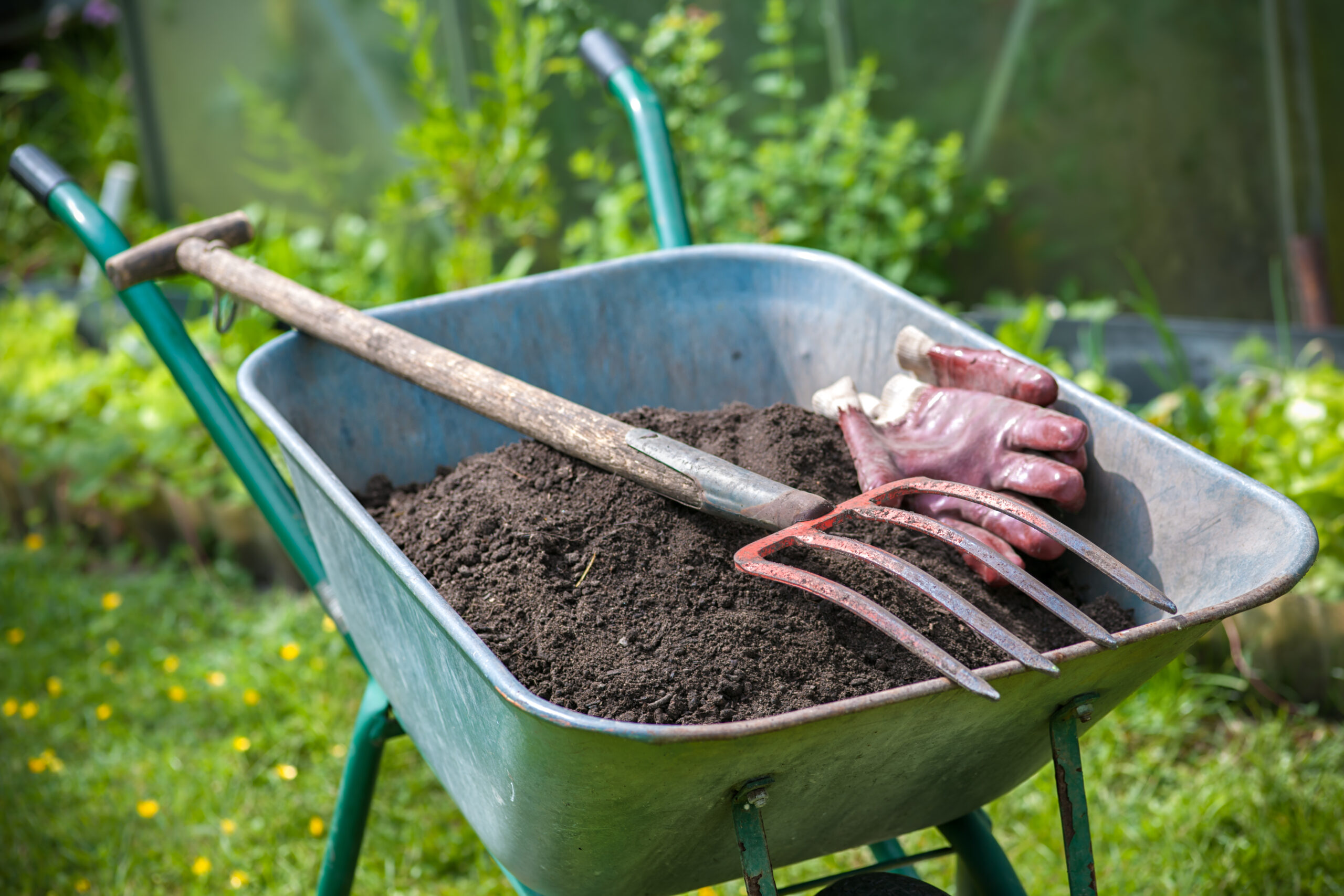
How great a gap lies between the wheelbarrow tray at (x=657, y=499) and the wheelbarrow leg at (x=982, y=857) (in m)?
0.10

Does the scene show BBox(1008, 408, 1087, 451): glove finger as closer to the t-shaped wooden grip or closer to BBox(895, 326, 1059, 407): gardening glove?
BBox(895, 326, 1059, 407): gardening glove

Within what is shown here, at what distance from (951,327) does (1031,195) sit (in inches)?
94.3

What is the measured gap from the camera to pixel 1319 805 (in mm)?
1846

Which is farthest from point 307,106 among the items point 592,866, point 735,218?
point 592,866

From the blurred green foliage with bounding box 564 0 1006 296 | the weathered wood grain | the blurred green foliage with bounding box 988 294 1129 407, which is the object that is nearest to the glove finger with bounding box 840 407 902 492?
the weathered wood grain

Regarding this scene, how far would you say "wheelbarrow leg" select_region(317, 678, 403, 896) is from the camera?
1.38 m

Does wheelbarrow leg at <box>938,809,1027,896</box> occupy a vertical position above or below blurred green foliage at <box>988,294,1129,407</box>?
above

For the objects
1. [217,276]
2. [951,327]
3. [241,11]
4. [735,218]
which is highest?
[241,11]

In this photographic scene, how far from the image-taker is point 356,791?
143 cm

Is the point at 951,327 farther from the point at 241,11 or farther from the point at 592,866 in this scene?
the point at 241,11

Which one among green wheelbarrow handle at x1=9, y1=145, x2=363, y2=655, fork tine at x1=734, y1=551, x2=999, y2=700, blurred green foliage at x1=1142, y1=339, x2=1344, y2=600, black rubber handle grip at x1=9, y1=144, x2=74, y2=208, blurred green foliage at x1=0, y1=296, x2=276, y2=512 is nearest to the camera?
fork tine at x1=734, y1=551, x2=999, y2=700

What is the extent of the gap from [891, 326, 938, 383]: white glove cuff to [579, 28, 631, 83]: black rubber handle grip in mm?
798

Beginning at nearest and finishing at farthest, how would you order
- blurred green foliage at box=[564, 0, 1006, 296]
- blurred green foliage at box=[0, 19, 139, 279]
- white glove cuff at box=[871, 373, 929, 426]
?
white glove cuff at box=[871, 373, 929, 426] < blurred green foliage at box=[564, 0, 1006, 296] < blurred green foliage at box=[0, 19, 139, 279]

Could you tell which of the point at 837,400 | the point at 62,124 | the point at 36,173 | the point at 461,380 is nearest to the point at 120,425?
the point at 36,173
